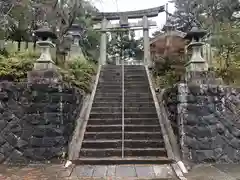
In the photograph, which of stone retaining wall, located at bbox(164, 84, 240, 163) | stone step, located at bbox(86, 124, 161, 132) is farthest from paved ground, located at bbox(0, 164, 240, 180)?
stone step, located at bbox(86, 124, 161, 132)

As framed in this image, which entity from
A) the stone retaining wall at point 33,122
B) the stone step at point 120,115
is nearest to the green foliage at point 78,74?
the stone step at point 120,115

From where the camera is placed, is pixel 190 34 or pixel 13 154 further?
pixel 190 34

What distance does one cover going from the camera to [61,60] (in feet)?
29.7

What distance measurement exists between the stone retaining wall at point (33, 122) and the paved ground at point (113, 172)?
0.37 meters

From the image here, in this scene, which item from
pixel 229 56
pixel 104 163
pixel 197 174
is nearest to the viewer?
pixel 197 174

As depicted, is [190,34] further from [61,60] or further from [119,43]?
[119,43]

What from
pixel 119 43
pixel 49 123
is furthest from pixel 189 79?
pixel 119 43

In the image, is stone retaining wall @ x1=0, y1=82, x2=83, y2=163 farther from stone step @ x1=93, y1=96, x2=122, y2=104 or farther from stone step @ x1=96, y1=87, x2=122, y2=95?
stone step @ x1=96, y1=87, x2=122, y2=95

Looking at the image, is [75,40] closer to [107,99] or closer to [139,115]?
[107,99]

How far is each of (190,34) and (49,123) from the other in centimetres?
397

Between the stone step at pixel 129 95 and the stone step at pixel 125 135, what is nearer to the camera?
the stone step at pixel 125 135

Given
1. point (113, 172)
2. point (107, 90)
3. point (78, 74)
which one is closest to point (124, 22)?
point (107, 90)

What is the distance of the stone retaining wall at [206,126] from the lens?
19.6ft

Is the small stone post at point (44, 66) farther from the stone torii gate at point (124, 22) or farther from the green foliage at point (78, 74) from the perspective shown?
the stone torii gate at point (124, 22)
